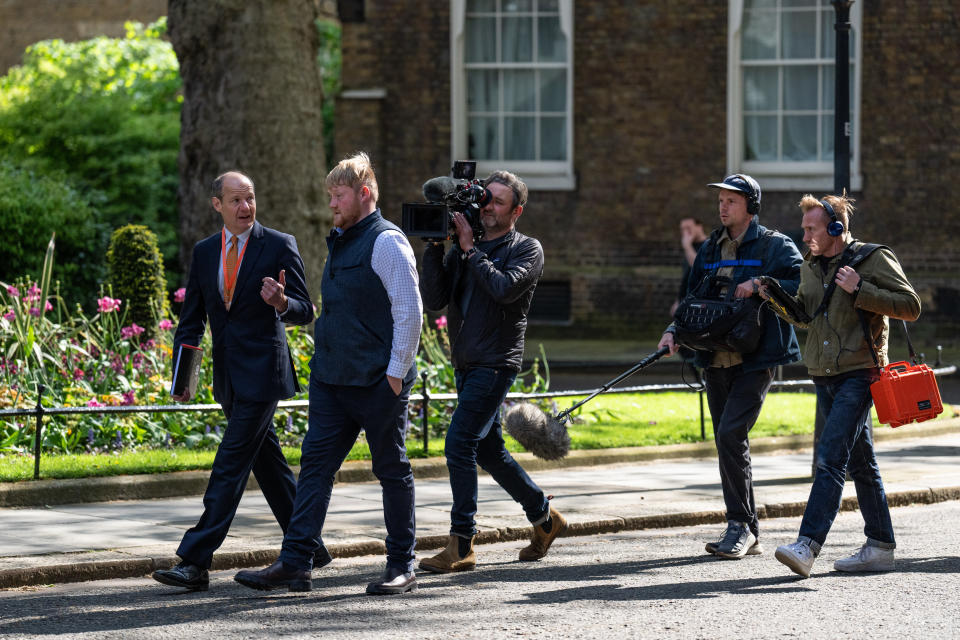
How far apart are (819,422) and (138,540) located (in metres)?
4.62

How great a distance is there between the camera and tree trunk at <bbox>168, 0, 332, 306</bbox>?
13156mm

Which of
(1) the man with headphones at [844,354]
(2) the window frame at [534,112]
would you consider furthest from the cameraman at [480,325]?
(2) the window frame at [534,112]

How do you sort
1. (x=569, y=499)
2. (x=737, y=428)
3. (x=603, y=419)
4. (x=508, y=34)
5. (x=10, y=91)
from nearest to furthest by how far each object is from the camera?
(x=737, y=428) < (x=569, y=499) < (x=603, y=419) < (x=508, y=34) < (x=10, y=91)

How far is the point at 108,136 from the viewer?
73.8ft

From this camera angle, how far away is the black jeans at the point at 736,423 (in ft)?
24.8

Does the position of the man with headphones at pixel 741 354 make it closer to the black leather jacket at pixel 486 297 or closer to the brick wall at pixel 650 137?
the black leather jacket at pixel 486 297

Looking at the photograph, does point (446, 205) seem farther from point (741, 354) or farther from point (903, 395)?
point (903, 395)

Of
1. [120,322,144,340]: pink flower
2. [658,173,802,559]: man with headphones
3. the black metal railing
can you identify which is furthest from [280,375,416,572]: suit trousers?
[120,322,144,340]: pink flower

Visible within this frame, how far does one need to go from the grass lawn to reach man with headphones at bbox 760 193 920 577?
3.89m

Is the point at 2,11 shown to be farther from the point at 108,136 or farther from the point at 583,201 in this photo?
the point at 583,201

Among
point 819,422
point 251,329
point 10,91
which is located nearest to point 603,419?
point 819,422

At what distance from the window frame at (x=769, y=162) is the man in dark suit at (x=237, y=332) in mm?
14566

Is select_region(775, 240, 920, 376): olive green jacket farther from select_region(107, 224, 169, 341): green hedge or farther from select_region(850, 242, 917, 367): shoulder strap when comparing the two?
select_region(107, 224, 169, 341): green hedge

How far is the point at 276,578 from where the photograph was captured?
6672 millimetres
